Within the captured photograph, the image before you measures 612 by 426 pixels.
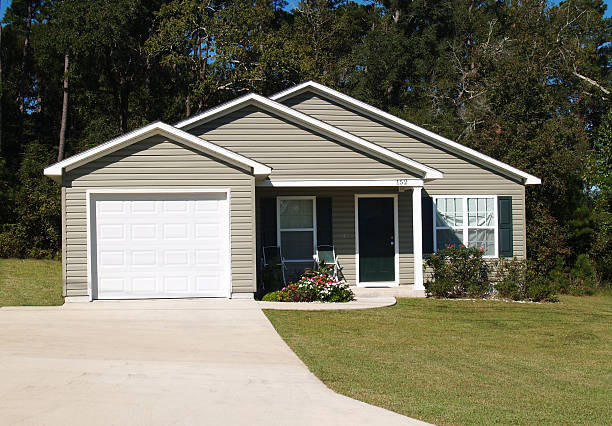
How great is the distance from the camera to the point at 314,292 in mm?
13688

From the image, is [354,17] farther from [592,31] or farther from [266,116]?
[266,116]

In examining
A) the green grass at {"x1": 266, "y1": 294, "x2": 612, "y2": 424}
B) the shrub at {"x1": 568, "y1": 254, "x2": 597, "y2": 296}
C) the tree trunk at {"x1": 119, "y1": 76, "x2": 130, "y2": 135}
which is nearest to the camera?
the green grass at {"x1": 266, "y1": 294, "x2": 612, "y2": 424}

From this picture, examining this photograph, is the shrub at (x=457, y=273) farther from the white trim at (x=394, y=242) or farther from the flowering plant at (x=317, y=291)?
the flowering plant at (x=317, y=291)

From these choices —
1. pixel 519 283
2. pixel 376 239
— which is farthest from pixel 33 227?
pixel 519 283

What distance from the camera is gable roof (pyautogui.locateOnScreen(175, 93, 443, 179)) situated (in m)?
15.0

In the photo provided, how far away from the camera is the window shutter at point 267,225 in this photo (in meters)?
15.9

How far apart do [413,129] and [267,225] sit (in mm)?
4492

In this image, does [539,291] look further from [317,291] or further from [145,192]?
[145,192]

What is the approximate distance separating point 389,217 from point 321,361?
848 centimetres

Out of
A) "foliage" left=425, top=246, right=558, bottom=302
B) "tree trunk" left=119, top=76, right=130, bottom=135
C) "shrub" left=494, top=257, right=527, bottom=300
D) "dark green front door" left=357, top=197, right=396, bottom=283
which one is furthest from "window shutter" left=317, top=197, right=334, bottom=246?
"tree trunk" left=119, top=76, right=130, bottom=135

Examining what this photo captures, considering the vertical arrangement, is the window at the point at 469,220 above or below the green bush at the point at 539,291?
above

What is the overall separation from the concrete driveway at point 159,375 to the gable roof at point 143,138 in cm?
298

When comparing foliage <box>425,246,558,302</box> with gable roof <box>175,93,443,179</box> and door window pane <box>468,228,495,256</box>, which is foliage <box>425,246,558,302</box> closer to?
door window pane <box>468,228,495,256</box>

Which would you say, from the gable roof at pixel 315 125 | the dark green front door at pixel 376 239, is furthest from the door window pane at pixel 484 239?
the gable roof at pixel 315 125
